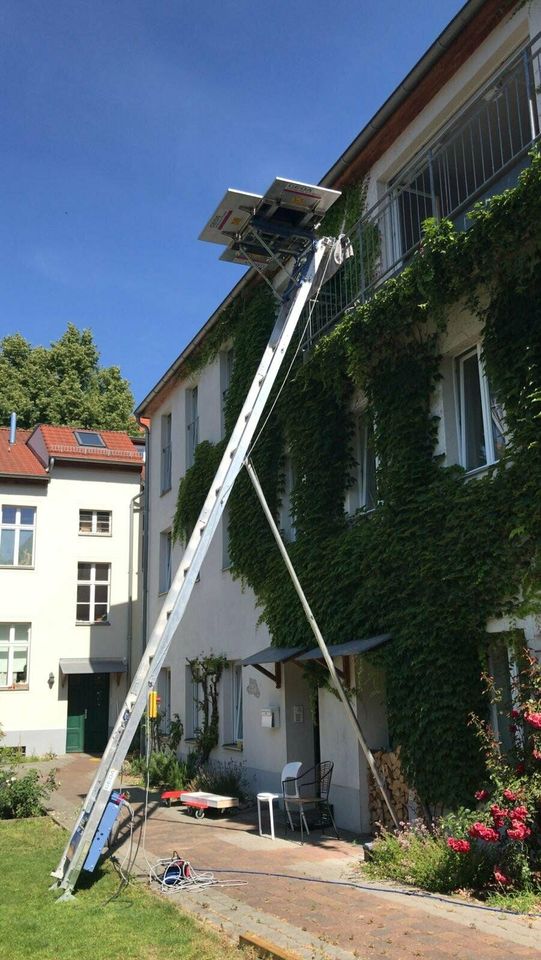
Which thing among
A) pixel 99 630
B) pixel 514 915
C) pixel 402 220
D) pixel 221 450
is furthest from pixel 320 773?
pixel 99 630

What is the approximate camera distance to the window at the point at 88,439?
27547 mm

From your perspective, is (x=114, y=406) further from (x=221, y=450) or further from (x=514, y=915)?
(x=514, y=915)

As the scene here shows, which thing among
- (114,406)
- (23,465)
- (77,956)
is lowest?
(77,956)

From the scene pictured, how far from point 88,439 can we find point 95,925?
22.1 metres

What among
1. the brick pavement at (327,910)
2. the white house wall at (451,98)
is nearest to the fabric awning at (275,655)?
the brick pavement at (327,910)

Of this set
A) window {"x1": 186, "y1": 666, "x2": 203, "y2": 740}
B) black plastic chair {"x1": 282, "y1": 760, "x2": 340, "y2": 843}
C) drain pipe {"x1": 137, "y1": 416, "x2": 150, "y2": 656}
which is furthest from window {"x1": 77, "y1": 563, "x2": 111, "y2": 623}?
black plastic chair {"x1": 282, "y1": 760, "x2": 340, "y2": 843}

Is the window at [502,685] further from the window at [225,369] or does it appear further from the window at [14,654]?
the window at [14,654]

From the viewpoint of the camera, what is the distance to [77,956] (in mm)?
6180

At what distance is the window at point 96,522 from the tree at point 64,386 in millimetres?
12398

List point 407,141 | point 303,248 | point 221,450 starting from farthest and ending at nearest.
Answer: point 221,450 → point 407,141 → point 303,248

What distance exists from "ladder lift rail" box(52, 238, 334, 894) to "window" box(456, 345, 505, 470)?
2217 mm

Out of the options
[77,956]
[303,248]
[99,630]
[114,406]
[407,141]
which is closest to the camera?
[77,956]

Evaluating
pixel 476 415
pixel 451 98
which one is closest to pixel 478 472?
pixel 476 415

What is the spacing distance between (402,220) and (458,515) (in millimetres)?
5253
